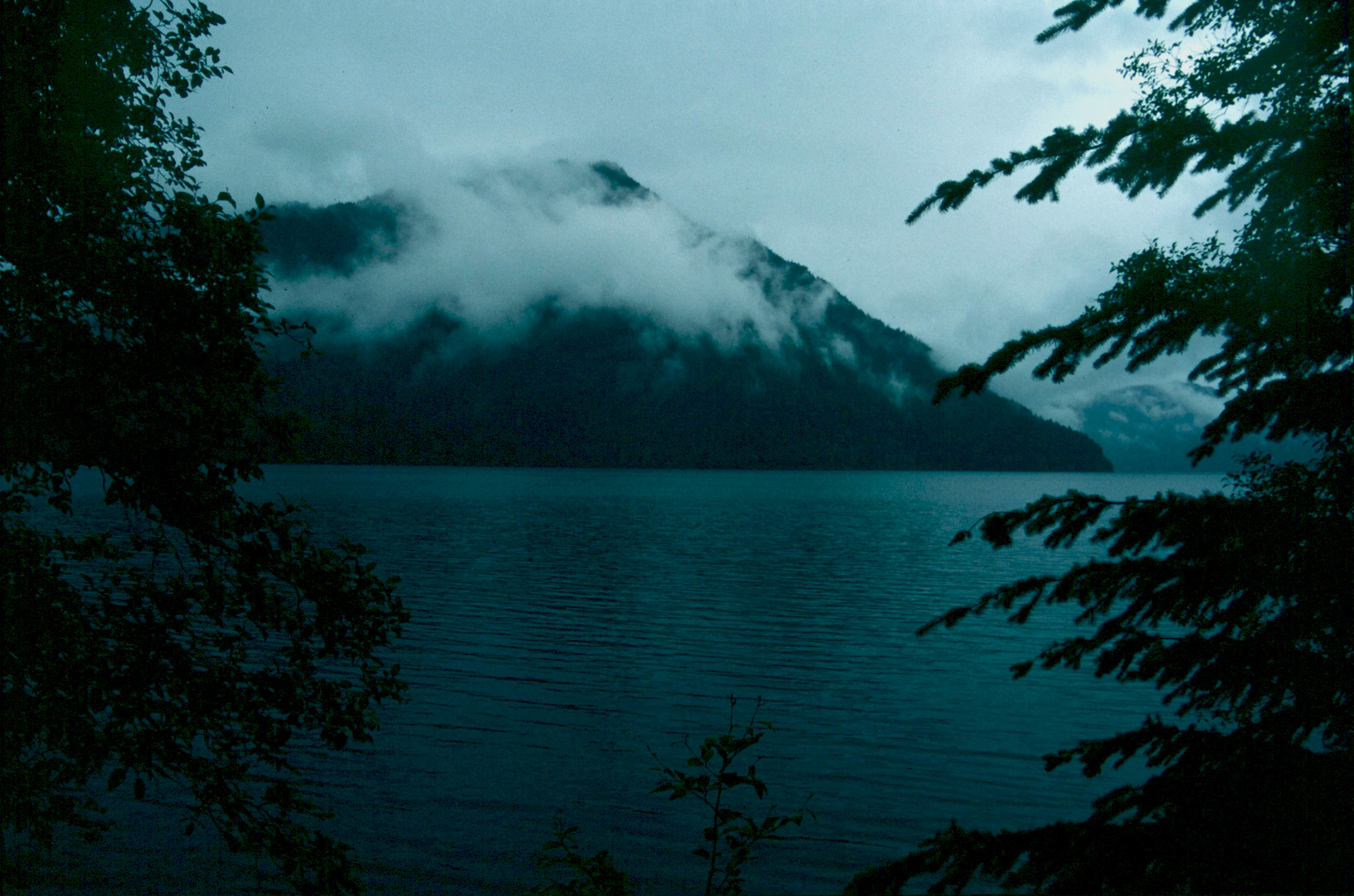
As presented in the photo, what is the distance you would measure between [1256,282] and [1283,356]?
0.66 metres

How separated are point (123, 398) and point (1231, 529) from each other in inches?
343

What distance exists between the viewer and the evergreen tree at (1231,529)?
4.61 meters

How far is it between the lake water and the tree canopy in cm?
165

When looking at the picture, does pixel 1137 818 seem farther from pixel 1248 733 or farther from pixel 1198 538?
pixel 1198 538

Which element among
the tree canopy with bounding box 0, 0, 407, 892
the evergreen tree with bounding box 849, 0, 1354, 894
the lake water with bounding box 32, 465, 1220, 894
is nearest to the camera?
the evergreen tree with bounding box 849, 0, 1354, 894

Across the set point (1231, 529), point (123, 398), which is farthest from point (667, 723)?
point (1231, 529)

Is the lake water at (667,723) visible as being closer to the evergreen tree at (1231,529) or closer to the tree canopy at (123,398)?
the tree canopy at (123,398)

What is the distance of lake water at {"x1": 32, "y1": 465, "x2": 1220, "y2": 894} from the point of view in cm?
1634

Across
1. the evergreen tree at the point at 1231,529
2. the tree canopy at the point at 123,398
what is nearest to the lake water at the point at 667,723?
the tree canopy at the point at 123,398

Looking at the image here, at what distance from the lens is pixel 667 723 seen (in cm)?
2447

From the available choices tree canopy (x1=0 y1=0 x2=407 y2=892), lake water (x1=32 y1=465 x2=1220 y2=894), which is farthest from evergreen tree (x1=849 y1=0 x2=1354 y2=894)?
lake water (x1=32 y1=465 x2=1220 y2=894)

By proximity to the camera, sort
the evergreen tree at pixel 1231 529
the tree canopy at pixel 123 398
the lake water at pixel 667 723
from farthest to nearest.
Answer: the lake water at pixel 667 723 < the tree canopy at pixel 123 398 < the evergreen tree at pixel 1231 529

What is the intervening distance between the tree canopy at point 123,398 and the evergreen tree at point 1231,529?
19.9 ft

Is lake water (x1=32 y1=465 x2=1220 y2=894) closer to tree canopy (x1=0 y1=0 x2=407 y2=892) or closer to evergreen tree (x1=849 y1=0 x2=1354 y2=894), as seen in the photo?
tree canopy (x1=0 y1=0 x2=407 y2=892)
